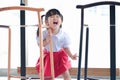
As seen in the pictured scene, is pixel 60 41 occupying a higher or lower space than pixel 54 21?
lower

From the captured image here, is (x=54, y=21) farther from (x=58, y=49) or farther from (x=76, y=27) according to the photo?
(x=76, y=27)

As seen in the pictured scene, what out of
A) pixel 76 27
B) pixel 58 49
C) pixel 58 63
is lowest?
pixel 58 63

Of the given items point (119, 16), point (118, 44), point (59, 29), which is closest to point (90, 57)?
point (118, 44)

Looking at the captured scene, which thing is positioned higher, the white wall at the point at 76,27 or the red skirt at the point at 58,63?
the white wall at the point at 76,27

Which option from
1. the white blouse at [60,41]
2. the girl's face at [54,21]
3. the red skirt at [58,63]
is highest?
the girl's face at [54,21]

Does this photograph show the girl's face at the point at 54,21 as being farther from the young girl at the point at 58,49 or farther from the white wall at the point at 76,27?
the white wall at the point at 76,27

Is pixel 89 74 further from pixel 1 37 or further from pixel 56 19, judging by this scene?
pixel 1 37

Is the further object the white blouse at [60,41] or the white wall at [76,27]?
the white wall at [76,27]

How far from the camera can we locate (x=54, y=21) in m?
2.02

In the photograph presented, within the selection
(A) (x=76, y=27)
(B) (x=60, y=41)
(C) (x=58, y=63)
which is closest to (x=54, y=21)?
(B) (x=60, y=41)

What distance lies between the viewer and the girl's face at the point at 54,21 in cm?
200

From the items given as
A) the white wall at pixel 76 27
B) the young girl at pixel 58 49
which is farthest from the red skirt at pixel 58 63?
the white wall at pixel 76 27

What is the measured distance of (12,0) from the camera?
8.68 feet

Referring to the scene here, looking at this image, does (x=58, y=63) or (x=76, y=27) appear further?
(x=76, y=27)
